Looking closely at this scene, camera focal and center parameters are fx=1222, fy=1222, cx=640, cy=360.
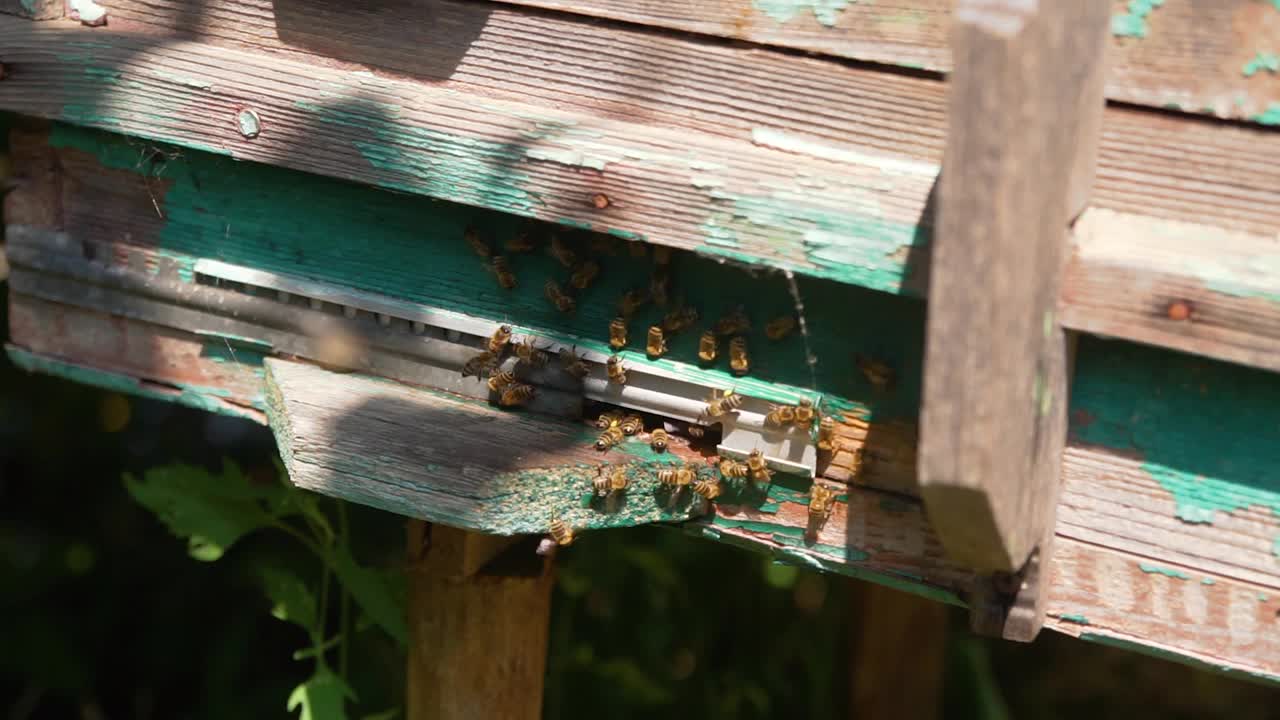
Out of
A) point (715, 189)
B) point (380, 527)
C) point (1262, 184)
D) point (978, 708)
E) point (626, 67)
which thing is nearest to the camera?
point (1262, 184)

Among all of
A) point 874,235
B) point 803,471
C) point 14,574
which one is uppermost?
point 874,235

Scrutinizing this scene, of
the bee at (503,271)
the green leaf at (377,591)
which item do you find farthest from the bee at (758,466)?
the green leaf at (377,591)

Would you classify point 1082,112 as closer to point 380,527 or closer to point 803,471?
point 803,471

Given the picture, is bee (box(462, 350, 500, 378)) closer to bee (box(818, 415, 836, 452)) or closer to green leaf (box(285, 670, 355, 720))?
bee (box(818, 415, 836, 452))

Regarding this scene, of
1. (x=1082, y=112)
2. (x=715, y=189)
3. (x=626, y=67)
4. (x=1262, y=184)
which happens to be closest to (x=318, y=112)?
(x=626, y=67)

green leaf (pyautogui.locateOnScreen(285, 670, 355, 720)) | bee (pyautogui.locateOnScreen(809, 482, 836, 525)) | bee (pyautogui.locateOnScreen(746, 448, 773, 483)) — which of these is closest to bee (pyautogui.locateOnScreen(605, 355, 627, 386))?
bee (pyautogui.locateOnScreen(746, 448, 773, 483))

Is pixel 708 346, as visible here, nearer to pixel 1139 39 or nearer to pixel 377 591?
pixel 1139 39
